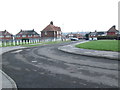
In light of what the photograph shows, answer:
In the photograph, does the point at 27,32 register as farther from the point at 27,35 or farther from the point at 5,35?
the point at 5,35

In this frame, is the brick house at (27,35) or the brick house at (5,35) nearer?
the brick house at (27,35)

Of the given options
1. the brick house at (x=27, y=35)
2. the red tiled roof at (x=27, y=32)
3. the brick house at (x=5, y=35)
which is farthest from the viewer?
the brick house at (x=5, y=35)

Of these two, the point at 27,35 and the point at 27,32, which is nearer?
the point at 27,35

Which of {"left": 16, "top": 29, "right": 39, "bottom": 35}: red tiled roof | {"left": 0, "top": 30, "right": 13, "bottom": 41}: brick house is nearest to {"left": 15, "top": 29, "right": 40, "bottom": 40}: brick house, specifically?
{"left": 16, "top": 29, "right": 39, "bottom": 35}: red tiled roof

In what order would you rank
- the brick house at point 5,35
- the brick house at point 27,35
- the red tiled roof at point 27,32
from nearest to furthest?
the brick house at point 27,35
the red tiled roof at point 27,32
the brick house at point 5,35

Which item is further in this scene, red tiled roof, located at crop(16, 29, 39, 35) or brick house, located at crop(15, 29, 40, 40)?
red tiled roof, located at crop(16, 29, 39, 35)

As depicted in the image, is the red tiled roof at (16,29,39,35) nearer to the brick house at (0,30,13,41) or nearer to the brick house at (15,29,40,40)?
the brick house at (15,29,40,40)

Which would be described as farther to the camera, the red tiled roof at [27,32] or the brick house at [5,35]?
the brick house at [5,35]

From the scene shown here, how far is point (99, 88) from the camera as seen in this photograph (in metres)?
4.70

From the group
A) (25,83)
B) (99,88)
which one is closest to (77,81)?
(99,88)

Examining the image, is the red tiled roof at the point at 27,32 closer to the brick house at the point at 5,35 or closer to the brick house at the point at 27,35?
the brick house at the point at 27,35

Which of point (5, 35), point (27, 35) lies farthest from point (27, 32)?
point (5, 35)

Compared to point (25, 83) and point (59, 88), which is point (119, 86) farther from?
point (25, 83)

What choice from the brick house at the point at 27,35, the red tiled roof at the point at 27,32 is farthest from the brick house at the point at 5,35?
the red tiled roof at the point at 27,32
